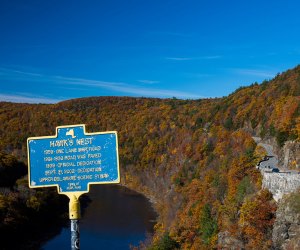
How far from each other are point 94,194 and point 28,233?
3325 centimetres

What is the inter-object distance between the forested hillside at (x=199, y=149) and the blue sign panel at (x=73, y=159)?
22.9 m

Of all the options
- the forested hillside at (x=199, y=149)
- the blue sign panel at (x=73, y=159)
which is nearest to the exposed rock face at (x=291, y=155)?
the forested hillside at (x=199, y=149)

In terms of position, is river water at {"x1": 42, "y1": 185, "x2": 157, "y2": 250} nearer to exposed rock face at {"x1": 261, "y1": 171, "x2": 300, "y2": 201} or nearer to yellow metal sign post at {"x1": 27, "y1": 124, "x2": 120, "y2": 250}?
exposed rock face at {"x1": 261, "y1": 171, "x2": 300, "y2": 201}

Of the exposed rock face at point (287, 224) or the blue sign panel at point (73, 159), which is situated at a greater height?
the blue sign panel at point (73, 159)

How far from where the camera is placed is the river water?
1850 inches

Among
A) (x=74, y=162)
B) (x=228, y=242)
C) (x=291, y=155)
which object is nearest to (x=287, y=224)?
(x=228, y=242)

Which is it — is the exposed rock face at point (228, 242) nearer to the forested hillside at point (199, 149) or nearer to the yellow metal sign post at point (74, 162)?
the forested hillside at point (199, 149)

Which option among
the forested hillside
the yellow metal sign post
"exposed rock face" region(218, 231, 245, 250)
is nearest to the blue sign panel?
the yellow metal sign post

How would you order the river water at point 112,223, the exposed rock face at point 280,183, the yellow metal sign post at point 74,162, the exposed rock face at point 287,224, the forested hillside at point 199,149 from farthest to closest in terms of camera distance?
the river water at point 112,223
the forested hillside at point 199,149
the exposed rock face at point 280,183
the exposed rock face at point 287,224
the yellow metal sign post at point 74,162

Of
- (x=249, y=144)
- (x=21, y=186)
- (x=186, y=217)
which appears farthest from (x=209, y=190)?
(x=21, y=186)

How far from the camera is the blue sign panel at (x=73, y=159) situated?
7621mm

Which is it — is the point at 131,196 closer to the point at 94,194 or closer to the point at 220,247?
the point at 94,194

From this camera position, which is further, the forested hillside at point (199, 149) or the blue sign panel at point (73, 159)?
the forested hillside at point (199, 149)

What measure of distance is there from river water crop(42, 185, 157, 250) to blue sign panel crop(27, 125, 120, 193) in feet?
129
